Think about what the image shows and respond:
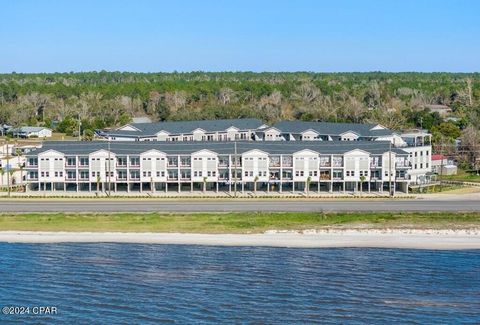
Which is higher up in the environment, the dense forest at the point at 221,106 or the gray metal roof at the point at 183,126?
the dense forest at the point at 221,106

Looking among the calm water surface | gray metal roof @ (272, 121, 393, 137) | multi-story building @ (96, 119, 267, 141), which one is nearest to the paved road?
the calm water surface

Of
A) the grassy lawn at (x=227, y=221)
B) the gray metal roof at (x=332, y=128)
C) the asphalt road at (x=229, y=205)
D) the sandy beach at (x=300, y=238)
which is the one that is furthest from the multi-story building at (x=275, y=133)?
the sandy beach at (x=300, y=238)

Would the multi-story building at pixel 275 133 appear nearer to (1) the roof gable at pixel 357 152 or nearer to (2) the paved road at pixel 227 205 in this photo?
(1) the roof gable at pixel 357 152

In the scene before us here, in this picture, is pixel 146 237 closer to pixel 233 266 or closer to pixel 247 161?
pixel 233 266

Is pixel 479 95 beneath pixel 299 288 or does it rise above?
above

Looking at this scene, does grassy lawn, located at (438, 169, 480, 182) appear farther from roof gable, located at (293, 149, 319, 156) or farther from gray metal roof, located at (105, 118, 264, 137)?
gray metal roof, located at (105, 118, 264, 137)

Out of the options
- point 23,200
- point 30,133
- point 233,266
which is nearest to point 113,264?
point 233,266

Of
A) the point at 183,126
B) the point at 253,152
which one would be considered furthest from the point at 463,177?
the point at 183,126
